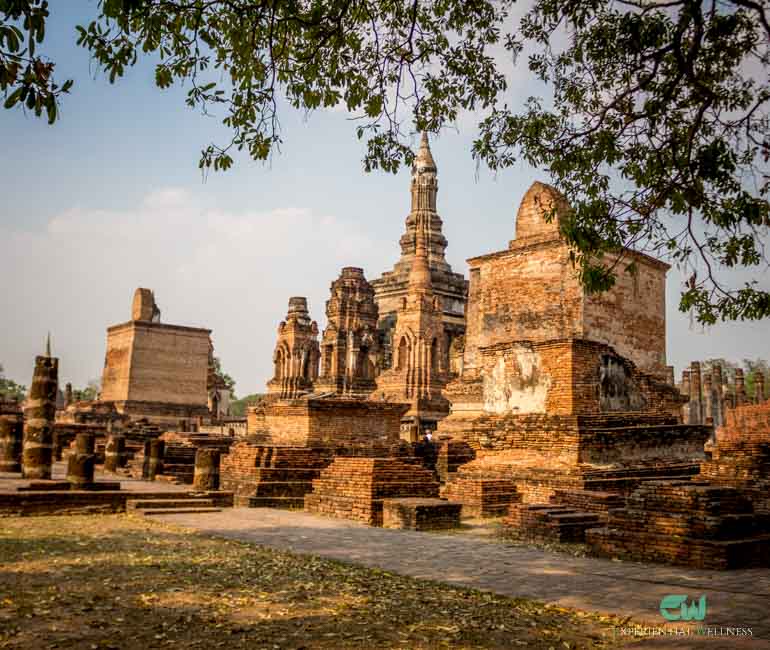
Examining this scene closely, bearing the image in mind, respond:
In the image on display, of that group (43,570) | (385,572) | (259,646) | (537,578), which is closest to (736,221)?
(537,578)

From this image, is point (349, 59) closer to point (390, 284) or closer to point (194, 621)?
point (194, 621)

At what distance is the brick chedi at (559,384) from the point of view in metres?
12.2

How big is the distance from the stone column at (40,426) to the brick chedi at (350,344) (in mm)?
21735

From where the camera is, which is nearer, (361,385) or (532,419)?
(532,419)

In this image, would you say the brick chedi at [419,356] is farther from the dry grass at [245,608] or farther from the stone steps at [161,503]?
the dry grass at [245,608]

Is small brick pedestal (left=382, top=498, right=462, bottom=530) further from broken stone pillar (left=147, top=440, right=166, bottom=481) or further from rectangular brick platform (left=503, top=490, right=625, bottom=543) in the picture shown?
broken stone pillar (left=147, top=440, right=166, bottom=481)

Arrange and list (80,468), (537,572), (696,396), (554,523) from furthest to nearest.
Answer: (696,396) → (80,468) → (554,523) → (537,572)

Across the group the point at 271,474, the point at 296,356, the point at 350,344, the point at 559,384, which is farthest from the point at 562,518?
the point at 296,356

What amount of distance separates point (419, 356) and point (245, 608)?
2625 cm

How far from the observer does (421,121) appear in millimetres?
8336

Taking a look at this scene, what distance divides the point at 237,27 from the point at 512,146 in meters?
3.13

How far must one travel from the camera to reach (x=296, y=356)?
37781mm

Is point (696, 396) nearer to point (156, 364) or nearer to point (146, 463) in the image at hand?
point (156, 364)

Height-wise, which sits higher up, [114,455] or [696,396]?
[696,396]
